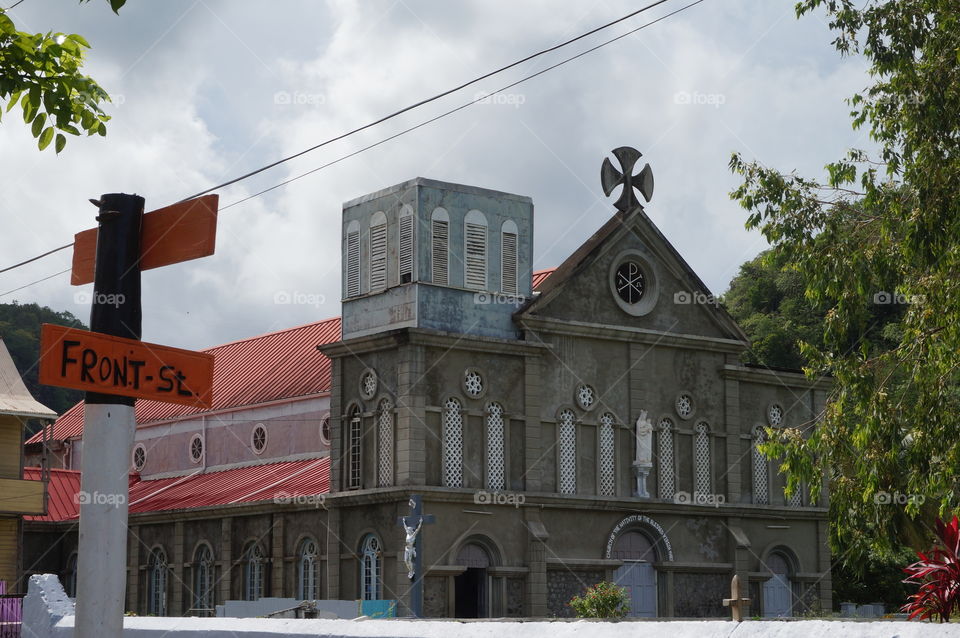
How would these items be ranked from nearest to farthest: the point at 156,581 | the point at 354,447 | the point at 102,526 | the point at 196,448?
the point at 102,526, the point at 354,447, the point at 156,581, the point at 196,448

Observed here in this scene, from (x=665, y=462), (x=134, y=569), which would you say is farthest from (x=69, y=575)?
(x=665, y=462)

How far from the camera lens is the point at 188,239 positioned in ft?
27.3

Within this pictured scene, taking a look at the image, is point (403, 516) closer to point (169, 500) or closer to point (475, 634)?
point (169, 500)

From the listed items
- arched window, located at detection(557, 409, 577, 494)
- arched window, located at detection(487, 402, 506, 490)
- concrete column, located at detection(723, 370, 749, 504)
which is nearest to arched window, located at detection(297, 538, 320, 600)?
arched window, located at detection(487, 402, 506, 490)

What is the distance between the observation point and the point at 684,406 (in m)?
37.2

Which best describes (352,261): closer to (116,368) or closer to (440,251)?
(440,251)

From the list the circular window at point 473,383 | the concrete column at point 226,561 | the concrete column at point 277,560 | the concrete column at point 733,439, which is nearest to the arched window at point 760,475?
the concrete column at point 733,439

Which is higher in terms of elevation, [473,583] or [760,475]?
[760,475]

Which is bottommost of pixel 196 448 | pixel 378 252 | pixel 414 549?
pixel 414 549

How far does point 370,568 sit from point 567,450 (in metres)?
6.02

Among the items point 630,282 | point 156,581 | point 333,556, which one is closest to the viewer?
point 333,556

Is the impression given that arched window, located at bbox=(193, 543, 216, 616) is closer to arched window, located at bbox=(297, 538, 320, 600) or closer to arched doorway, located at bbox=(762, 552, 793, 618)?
arched window, located at bbox=(297, 538, 320, 600)

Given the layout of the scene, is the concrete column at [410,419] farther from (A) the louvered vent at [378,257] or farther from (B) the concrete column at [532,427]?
(B) the concrete column at [532,427]

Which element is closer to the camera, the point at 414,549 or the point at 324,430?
the point at 414,549
